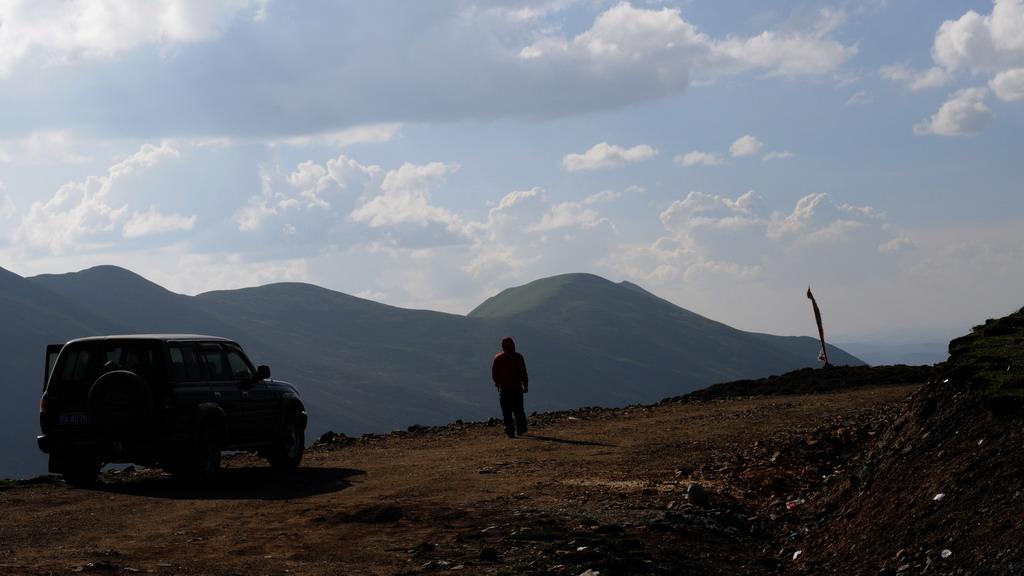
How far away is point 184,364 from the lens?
50.1 ft

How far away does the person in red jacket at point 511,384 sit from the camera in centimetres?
2147

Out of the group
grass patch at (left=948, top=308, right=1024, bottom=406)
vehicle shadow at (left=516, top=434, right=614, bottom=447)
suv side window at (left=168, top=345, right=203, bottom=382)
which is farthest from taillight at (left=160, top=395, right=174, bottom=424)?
grass patch at (left=948, top=308, right=1024, bottom=406)

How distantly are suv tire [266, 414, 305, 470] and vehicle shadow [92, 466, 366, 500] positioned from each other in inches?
6.0

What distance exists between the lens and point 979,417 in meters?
9.66

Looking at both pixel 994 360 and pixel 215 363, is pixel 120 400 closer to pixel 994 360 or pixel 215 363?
pixel 215 363

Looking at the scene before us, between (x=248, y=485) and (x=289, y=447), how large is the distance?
2.11m

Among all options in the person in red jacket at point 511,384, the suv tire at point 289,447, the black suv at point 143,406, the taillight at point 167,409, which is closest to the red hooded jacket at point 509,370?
the person in red jacket at point 511,384

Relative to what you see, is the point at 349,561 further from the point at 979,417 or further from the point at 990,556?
the point at 979,417

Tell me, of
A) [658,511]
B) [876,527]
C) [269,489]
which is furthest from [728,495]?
[269,489]

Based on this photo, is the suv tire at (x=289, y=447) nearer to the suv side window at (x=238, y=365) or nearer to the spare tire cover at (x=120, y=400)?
the suv side window at (x=238, y=365)

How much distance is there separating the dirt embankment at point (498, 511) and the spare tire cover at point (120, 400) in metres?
1.08

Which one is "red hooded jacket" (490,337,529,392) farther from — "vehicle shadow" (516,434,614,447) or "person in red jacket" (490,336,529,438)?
"vehicle shadow" (516,434,614,447)

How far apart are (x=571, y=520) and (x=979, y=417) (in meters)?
4.16

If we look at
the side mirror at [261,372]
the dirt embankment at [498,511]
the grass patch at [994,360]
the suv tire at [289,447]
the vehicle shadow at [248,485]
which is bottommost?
the dirt embankment at [498,511]
